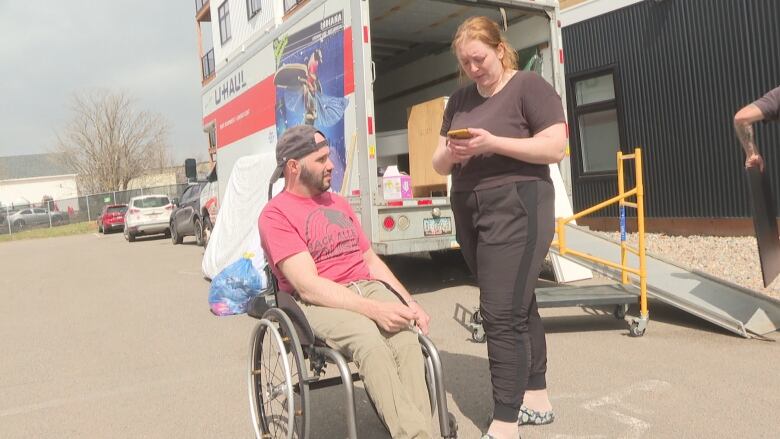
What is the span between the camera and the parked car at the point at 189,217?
1485 cm

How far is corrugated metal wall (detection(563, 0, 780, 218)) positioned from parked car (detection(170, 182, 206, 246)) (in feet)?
29.3

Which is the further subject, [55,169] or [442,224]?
[55,169]

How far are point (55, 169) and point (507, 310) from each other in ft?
283

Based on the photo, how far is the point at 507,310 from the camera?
278cm

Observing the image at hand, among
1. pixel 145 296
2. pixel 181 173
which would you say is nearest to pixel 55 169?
pixel 181 173

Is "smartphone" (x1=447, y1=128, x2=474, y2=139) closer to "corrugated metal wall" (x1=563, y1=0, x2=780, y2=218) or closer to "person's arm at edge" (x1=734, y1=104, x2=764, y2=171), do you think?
"person's arm at edge" (x1=734, y1=104, x2=764, y2=171)

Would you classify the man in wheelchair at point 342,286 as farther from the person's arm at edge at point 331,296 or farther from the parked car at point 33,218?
the parked car at point 33,218

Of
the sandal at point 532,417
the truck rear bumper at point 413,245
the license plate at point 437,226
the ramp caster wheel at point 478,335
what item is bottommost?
the sandal at point 532,417

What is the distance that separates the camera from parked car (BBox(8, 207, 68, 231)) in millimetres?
36469

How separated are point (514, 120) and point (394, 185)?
4005 millimetres

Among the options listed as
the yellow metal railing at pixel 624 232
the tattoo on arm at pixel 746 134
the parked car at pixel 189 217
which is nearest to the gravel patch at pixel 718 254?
the yellow metal railing at pixel 624 232

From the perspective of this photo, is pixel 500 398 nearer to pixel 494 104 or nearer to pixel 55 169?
pixel 494 104

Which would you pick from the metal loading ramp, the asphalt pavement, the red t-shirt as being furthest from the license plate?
the red t-shirt

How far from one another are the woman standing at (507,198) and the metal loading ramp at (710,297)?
2611 millimetres
